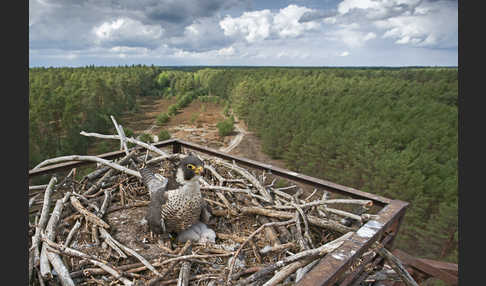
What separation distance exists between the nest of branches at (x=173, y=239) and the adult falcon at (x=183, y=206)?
0.14 meters

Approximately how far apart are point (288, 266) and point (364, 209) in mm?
1240

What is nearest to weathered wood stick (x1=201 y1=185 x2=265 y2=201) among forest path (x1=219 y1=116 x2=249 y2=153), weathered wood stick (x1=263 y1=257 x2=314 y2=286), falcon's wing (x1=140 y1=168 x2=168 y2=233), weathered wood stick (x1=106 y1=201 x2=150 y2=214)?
falcon's wing (x1=140 y1=168 x2=168 y2=233)

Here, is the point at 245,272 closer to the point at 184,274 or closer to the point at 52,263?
the point at 184,274

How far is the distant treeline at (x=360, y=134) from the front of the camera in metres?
17.3

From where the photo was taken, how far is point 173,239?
3.25 m

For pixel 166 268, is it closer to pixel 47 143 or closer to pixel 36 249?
pixel 36 249

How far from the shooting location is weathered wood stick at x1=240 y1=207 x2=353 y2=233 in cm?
259

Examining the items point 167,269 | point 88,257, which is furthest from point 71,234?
point 167,269

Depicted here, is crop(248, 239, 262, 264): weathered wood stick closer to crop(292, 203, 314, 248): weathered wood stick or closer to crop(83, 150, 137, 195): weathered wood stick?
crop(292, 203, 314, 248): weathered wood stick

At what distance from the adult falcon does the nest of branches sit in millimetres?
143

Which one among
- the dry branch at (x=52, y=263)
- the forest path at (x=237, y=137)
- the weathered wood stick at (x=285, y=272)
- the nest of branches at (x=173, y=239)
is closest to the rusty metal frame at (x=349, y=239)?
the nest of branches at (x=173, y=239)

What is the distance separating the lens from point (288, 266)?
179 centimetres

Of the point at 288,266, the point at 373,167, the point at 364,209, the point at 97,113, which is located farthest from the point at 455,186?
the point at 97,113

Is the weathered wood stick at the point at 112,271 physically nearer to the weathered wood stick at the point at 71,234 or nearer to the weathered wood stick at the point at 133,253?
the weathered wood stick at the point at 133,253
